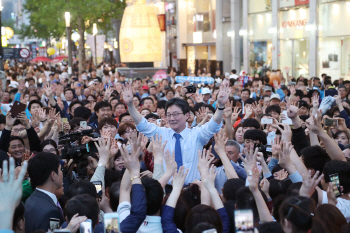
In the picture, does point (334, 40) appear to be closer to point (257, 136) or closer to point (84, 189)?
point (257, 136)

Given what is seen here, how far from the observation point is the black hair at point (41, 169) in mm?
4836

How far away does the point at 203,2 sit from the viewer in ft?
125

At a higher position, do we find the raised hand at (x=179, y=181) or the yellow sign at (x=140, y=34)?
the yellow sign at (x=140, y=34)

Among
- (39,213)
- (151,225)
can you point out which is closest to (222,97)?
(151,225)

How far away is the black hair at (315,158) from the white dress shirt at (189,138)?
1124mm

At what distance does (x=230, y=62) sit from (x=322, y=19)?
1256 cm

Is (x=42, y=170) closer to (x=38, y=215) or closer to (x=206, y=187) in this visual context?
(x=38, y=215)

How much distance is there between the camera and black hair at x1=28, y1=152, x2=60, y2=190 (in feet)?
15.9

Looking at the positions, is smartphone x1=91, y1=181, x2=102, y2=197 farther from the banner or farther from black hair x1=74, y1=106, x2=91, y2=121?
the banner

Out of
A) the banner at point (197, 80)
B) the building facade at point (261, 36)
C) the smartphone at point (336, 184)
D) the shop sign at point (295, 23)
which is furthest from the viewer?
the shop sign at point (295, 23)

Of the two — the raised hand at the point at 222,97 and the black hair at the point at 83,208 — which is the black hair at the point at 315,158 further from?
the black hair at the point at 83,208

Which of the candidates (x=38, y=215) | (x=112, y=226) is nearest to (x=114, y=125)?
(x=38, y=215)

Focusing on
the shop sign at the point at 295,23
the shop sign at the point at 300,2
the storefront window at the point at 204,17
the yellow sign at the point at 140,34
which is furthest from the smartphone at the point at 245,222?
the storefront window at the point at 204,17

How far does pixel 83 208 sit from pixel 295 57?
75.5 feet
